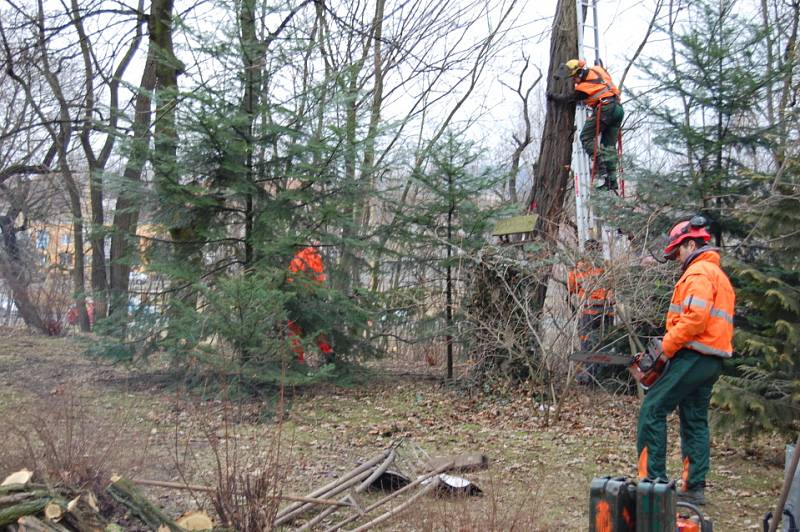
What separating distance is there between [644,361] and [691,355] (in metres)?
0.35

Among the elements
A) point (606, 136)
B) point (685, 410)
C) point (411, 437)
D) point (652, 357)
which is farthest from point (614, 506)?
point (606, 136)

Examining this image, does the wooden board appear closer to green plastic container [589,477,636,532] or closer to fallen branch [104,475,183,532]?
fallen branch [104,475,183,532]

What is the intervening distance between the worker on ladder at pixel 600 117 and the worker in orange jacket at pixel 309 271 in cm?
415

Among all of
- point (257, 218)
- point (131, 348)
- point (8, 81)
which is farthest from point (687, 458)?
point (8, 81)

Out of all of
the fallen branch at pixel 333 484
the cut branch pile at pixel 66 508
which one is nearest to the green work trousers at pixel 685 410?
the fallen branch at pixel 333 484

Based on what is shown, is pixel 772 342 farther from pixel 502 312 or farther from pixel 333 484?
pixel 333 484

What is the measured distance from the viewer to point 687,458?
5.76 meters

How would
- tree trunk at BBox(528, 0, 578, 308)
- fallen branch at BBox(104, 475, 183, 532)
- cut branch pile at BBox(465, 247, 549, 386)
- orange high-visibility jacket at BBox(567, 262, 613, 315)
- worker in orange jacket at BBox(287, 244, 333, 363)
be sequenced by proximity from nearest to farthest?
fallen branch at BBox(104, 475, 183, 532), orange high-visibility jacket at BBox(567, 262, 613, 315), cut branch pile at BBox(465, 247, 549, 386), worker in orange jacket at BBox(287, 244, 333, 363), tree trunk at BBox(528, 0, 578, 308)

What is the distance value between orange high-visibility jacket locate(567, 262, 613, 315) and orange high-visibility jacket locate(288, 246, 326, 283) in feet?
11.8

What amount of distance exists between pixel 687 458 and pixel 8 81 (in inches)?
902

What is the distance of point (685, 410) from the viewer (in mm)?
5770

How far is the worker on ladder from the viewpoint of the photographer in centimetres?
1065

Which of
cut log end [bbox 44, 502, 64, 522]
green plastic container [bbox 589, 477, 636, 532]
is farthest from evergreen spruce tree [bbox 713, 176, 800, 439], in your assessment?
cut log end [bbox 44, 502, 64, 522]

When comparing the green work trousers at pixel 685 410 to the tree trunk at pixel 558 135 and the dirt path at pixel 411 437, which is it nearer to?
the dirt path at pixel 411 437
